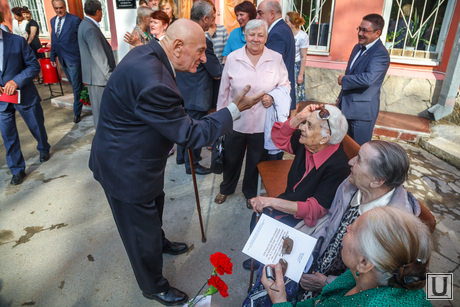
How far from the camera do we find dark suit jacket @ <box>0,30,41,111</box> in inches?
137

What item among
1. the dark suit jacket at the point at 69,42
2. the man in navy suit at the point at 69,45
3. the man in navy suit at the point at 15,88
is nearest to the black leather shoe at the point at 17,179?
the man in navy suit at the point at 15,88

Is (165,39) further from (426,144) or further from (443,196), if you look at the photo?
(426,144)

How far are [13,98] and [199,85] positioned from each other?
7.16 feet

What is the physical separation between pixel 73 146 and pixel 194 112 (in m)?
2.32

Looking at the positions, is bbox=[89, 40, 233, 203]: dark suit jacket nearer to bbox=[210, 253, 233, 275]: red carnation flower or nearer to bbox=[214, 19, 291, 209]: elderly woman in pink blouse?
bbox=[210, 253, 233, 275]: red carnation flower

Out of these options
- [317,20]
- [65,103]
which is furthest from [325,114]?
[65,103]

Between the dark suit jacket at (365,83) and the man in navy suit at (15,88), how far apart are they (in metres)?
3.74

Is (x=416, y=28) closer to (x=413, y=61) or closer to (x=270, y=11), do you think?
(x=413, y=61)

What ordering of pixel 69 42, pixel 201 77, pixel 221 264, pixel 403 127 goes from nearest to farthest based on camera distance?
pixel 221 264
pixel 201 77
pixel 403 127
pixel 69 42

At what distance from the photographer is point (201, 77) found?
3697mm

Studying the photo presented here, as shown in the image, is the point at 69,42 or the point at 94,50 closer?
the point at 94,50

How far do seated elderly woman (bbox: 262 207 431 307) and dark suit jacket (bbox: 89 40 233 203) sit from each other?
37.7 inches

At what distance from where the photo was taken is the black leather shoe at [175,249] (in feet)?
8.87

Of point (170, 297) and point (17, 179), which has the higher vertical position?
point (17, 179)
